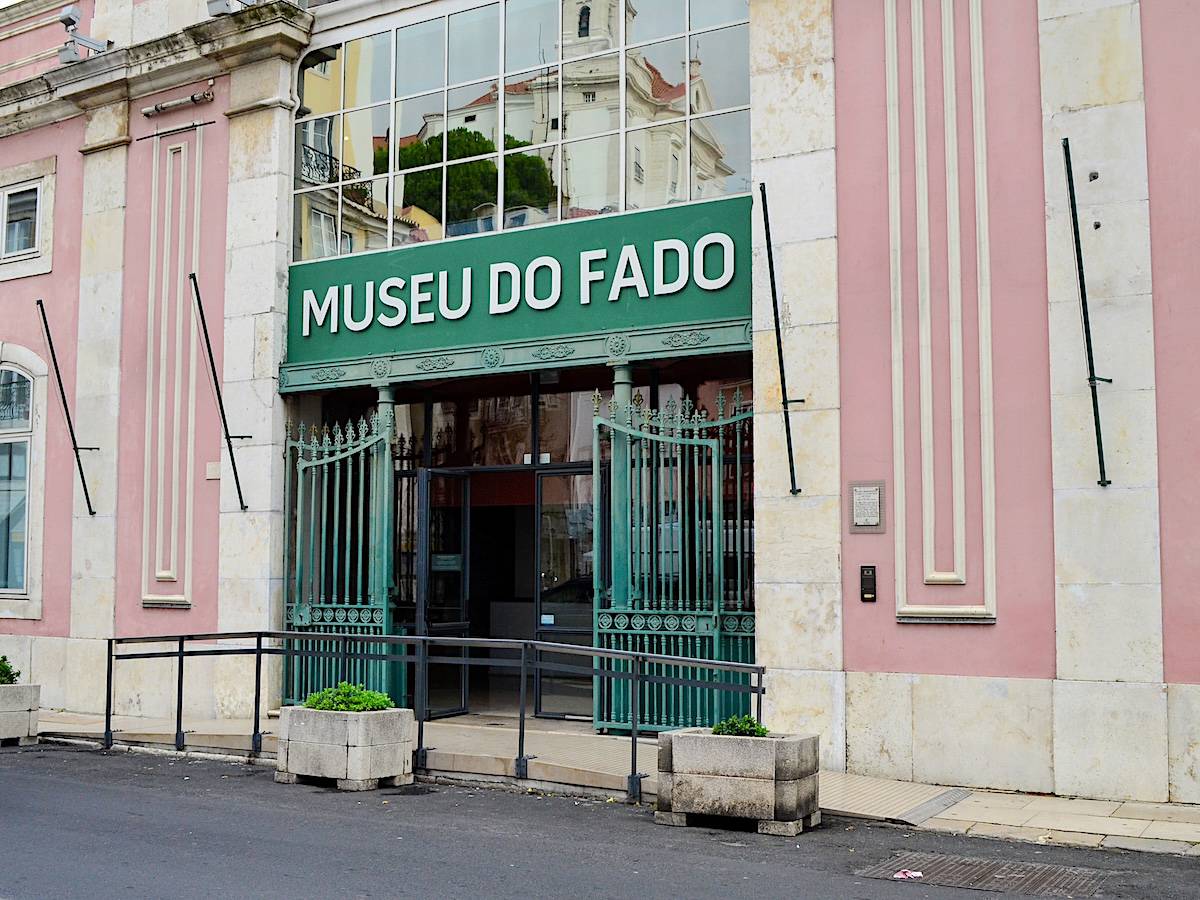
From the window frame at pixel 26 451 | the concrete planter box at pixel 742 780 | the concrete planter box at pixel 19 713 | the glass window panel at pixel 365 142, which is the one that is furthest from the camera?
the window frame at pixel 26 451

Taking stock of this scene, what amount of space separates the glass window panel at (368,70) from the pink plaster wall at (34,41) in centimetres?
439

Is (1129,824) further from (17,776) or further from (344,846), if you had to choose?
(17,776)

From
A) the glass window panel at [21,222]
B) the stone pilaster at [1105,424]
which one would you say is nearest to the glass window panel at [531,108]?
the stone pilaster at [1105,424]

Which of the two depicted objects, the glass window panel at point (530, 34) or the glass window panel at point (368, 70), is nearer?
the glass window panel at point (530, 34)

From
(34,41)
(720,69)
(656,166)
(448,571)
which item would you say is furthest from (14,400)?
(720,69)

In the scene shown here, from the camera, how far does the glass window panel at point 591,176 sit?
42.9 ft

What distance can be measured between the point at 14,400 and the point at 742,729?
39.9 feet

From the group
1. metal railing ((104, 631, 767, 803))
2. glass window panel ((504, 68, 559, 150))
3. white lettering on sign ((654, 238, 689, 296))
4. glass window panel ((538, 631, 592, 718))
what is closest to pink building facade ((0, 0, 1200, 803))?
white lettering on sign ((654, 238, 689, 296))

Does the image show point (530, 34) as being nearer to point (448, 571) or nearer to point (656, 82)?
point (656, 82)

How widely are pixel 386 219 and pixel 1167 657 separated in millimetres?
8963

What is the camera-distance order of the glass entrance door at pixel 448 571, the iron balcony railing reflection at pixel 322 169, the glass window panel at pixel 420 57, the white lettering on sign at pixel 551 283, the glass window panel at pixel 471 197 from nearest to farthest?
the white lettering on sign at pixel 551 283 < the glass window panel at pixel 471 197 < the glass entrance door at pixel 448 571 < the glass window panel at pixel 420 57 < the iron balcony railing reflection at pixel 322 169

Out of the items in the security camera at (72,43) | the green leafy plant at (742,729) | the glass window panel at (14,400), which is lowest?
the green leafy plant at (742,729)

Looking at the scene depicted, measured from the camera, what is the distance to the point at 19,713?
13398 millimetres

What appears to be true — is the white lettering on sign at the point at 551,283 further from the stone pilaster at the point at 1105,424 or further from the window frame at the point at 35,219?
the window frame at the point at 35,219
